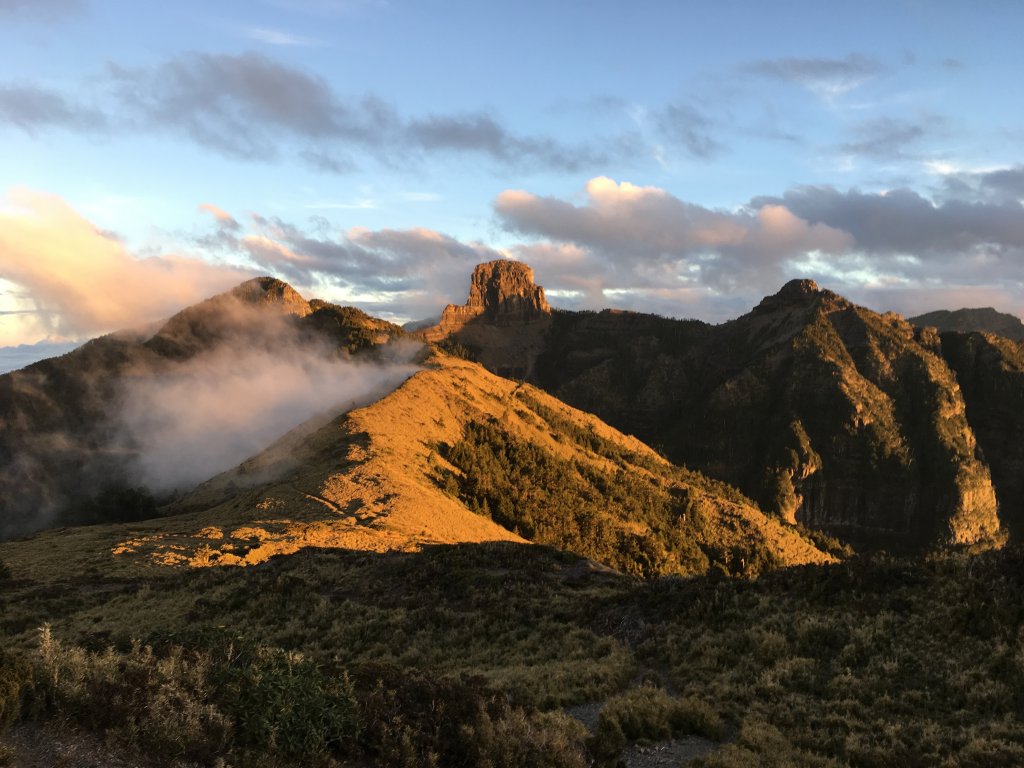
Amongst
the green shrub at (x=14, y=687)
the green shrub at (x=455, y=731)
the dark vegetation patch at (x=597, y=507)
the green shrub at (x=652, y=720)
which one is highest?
the green shrub at (x=14, y=687)

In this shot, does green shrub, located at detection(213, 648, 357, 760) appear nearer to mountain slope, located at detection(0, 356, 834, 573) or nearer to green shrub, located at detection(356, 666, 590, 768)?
green shrub, located at detection(356, 666, 590, 768)

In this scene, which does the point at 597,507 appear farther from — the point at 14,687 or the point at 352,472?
the point at 14,687

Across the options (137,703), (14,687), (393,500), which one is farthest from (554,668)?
(393,500)

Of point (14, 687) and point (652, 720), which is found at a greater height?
point (14, 687)

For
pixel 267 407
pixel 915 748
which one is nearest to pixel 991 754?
pixel 915 748

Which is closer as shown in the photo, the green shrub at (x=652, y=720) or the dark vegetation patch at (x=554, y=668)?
the dark vegetation patch at (x=554, y=668)

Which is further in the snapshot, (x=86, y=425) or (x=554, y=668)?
(x=86, y=425)

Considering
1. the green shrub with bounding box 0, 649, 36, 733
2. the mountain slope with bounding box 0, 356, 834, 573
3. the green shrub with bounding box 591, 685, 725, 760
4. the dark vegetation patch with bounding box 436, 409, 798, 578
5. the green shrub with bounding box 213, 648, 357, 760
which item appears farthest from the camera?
the dark vegetation patch with bounding box 436, 409, 798, 578

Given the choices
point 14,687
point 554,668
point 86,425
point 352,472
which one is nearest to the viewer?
point 14,687

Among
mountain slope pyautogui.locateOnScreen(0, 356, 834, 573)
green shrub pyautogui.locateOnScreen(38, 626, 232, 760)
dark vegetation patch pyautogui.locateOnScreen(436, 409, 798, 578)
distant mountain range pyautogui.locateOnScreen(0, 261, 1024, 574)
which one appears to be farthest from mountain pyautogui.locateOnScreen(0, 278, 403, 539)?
green shrub pyautogui.locateOnScreen(38, 626, 232, 760)

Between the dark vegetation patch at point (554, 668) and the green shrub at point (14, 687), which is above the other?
the green shrub at point (14, 687)

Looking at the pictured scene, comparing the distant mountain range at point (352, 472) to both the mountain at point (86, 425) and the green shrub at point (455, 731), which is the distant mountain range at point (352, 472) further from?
the green shrub at point (455, 731)

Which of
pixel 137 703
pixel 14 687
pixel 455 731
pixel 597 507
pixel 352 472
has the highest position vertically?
pixel 14 687

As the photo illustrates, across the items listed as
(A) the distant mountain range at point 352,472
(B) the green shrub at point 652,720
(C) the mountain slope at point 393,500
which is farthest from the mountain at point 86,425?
(B) the green shrub at point 652,720
